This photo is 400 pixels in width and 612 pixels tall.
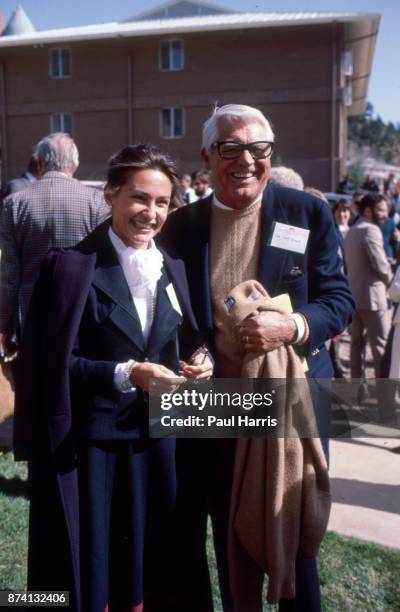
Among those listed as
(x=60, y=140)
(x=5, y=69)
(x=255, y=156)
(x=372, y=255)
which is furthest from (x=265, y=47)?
(x=255, y=156)

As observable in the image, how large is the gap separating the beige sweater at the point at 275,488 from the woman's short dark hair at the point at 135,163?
44 centimetres

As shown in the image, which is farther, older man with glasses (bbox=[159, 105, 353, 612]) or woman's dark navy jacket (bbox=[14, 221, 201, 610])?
older man with glasses (bbox=[159, 105, 353, 612])

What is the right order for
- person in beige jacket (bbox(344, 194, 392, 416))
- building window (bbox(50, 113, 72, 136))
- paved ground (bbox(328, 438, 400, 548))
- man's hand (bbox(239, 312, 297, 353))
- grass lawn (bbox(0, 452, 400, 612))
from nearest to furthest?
man's hand (bbox(239, 312, 297, 353))
grass lawn (bbox(0, 452, 400, 612))
paved ground (bbox(328, 438, 400, 548))
person in beige jacket (bbox(344, 194, 392, 416))
building window (bbox(50, 113, 72, 136))

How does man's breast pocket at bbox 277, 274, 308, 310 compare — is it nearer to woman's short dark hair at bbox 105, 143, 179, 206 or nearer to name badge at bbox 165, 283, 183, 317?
name badge at bbox 165, 283, 183, 317

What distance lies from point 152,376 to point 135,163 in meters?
0.62

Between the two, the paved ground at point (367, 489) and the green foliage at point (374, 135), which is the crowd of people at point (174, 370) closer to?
the paved ground at point (367, 489)

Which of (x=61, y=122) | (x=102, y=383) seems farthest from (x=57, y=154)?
(x=61, y=122)

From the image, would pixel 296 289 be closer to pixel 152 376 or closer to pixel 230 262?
pixel 230 262

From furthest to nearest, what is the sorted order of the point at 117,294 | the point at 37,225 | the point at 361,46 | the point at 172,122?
1. the point at 172,122
2. the point at 361,46
3. the point at 37,225
4. the point at 117,294

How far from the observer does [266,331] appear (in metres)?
1.95

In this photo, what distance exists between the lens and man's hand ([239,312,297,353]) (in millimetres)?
1948

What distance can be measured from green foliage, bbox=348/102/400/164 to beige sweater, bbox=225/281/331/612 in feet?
191

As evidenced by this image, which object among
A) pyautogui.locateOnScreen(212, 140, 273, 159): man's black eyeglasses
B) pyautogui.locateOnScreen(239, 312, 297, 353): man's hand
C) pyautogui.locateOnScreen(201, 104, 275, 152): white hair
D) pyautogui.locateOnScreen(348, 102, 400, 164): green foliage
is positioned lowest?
pyautogui.locateOnScreen(239, 312, 297, 353): man's hand

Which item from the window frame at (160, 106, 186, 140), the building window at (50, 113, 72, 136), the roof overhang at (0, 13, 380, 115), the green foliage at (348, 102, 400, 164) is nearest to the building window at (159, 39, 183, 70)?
the roof overhang at (0, 13, 380, 115)
